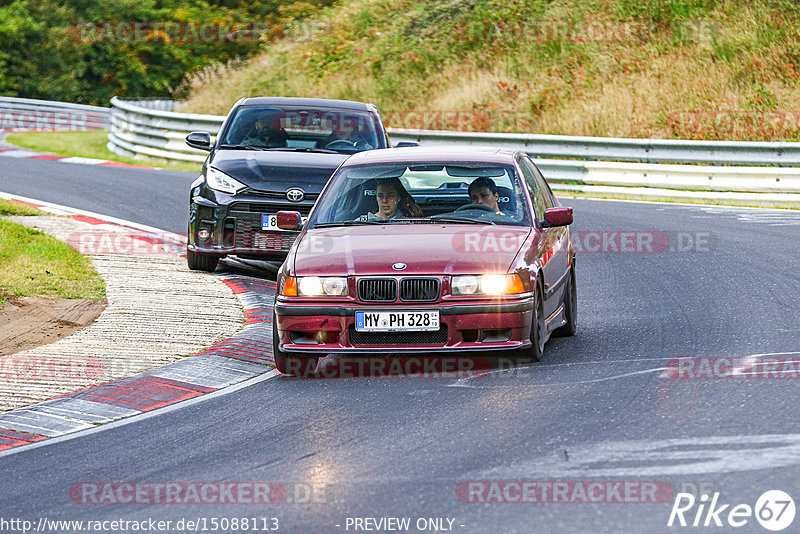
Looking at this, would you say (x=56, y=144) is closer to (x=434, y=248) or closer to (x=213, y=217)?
(x=213, y=217)

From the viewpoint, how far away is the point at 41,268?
13.3 meters

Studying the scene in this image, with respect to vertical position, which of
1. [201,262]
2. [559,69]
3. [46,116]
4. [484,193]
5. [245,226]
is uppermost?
[484,193]

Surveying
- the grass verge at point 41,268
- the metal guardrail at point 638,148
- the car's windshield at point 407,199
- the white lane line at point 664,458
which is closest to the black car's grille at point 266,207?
the grass verge at point 41,268

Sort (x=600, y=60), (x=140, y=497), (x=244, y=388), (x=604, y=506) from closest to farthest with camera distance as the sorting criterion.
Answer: (x=604, y=506)
(x=140, y=497)
(x=244, y=388)
(x=600, y=60)

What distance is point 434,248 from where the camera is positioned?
355 inches

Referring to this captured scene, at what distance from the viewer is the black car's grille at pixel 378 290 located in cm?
868

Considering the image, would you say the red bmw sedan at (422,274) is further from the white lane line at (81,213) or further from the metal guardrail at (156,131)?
the metal guardrail at (156,131)

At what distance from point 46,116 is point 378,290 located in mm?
32884

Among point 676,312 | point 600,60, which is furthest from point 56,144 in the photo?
point 676,312

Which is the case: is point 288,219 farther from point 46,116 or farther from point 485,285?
point 46,116

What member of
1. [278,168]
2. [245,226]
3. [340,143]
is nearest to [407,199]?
[245,226]

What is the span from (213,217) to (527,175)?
4.14 m

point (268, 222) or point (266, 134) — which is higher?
point (266, 134)

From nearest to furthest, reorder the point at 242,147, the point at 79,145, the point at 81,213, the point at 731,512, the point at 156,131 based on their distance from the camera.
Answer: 1. the point at 731,512
2. the point at 242,147
3. the point at 81,213
4. the point at 156,131
5. the point at 79,145
